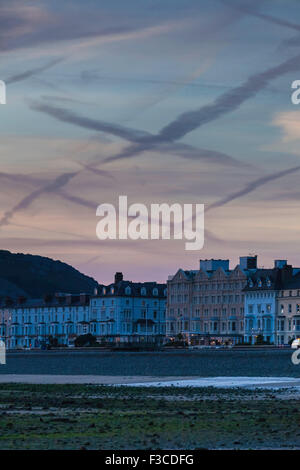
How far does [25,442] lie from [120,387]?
71.1ft

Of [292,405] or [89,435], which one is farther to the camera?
[292,405]

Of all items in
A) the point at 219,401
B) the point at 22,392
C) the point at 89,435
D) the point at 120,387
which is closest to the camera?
the point at 89,435

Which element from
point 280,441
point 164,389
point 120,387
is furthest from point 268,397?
point 280,441

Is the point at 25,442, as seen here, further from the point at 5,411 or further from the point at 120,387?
the point at 120,387

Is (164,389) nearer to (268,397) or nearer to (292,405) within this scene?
(268,397)

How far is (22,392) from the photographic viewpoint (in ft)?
130

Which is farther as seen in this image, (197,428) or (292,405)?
(292,405)

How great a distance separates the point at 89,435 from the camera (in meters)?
22.5
